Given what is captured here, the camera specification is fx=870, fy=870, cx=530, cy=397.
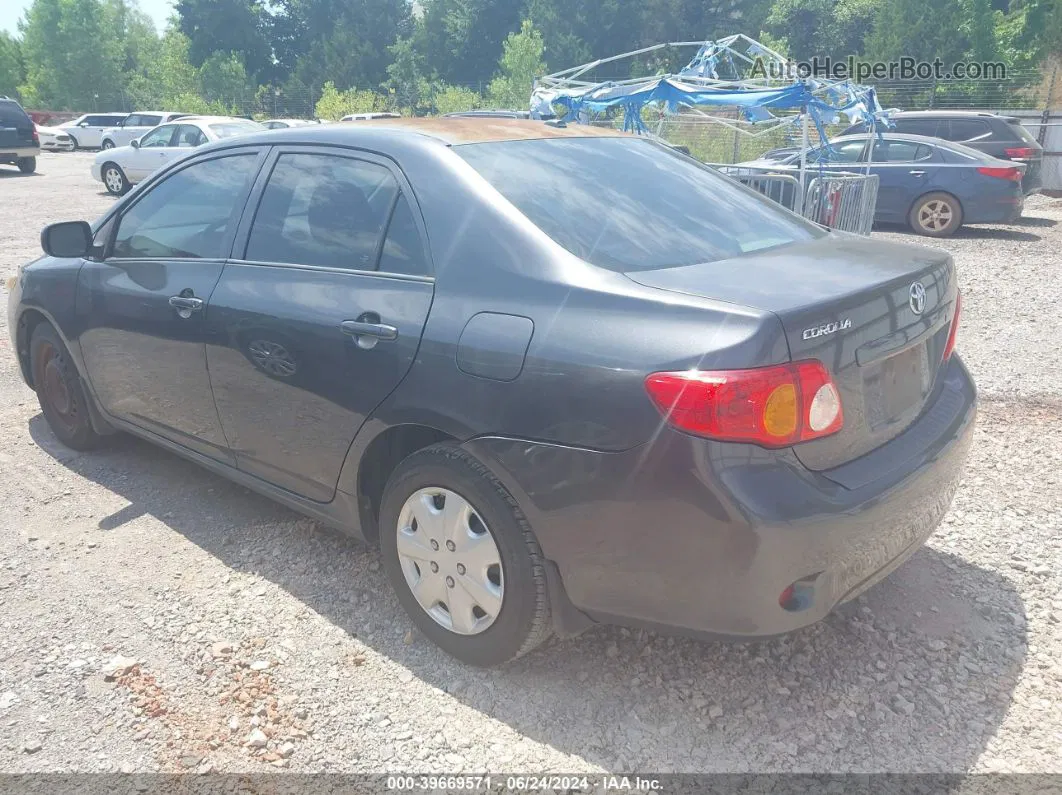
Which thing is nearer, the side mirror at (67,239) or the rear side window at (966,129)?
the side mirror at (67,239)

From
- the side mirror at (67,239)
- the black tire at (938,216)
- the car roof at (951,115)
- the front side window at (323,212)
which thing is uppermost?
the front side window at (323,212)

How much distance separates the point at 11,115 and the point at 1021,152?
78.5 feet

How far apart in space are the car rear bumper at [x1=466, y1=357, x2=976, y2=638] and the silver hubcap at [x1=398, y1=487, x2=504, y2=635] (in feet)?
0.77

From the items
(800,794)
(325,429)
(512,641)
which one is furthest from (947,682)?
(325,429)

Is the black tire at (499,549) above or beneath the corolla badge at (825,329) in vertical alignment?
beneath

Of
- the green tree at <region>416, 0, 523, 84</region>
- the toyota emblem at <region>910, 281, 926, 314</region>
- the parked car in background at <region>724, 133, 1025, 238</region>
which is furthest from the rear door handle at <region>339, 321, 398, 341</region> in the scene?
the green tree at <region>416, 0, 523, 84</region>

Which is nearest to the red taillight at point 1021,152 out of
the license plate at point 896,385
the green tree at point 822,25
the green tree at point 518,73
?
the license plate at point 896,385

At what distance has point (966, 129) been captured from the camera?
46.6ft

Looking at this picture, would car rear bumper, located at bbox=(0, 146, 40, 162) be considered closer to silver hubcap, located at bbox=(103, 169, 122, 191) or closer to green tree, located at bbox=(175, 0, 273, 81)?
silver hubcap, located at bbox=(103, 169, 122, 191)

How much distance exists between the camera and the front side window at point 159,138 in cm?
1811

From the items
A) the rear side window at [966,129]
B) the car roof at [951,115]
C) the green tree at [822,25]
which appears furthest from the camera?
the green tree at [822,25]

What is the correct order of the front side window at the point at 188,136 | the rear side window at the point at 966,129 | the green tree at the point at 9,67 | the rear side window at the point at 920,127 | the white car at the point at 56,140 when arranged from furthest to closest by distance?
the green tree at the point at 9,67
the white car at the point at 56,140
the front side window at the point at 188,136
the rear side window at the point at 920,127
the rear side window at the point at 966,129

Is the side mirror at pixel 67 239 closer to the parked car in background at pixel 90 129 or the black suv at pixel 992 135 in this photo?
the black suv at pixel 992 135

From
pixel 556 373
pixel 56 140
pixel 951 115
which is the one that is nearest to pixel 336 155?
pixel 556 373
